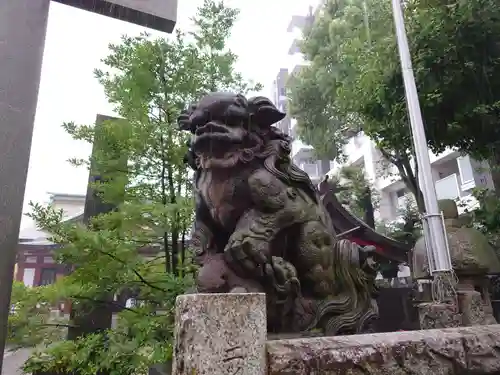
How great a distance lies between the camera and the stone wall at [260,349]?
131 centimetres

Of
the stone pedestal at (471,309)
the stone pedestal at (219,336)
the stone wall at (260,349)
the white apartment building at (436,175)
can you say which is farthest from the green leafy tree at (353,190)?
the stone pedestal at (219,336)

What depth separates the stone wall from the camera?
1.31 metres

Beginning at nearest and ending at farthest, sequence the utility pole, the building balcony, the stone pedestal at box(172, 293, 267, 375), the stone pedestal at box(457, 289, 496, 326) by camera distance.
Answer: the stone pedestal at box(172, 293, 267, 375)
the stone pedestal at box(457, 289, 496, 326)
the utility pole
the building balcony

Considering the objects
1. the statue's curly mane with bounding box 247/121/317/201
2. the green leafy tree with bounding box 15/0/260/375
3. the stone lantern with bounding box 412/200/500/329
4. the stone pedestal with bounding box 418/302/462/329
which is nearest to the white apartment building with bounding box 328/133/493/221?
the stone lantern with bounding box 412/200/500/329

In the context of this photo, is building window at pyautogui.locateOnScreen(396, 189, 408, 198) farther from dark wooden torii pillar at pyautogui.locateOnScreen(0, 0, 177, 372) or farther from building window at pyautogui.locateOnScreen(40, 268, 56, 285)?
dark wooden torii pillar at pyautogui.locateOnScreen(0, 0, 177, 372)

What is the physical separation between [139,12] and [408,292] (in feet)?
18.4

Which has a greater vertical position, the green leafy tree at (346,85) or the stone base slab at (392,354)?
the green leafy tree at (346,85)

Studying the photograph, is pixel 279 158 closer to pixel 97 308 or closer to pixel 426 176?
pixel 426 176

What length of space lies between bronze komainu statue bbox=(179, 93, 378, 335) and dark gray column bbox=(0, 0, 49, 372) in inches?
39.0

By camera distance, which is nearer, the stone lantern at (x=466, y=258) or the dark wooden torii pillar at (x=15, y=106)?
the dark wooden torii pillar at (x=15, y=106)

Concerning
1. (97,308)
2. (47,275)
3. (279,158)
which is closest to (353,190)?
(47,275)

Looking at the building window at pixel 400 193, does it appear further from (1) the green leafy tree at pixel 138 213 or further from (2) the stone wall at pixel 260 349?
(2) the stone wall at pixel 260 349

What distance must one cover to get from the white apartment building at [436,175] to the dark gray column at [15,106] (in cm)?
738

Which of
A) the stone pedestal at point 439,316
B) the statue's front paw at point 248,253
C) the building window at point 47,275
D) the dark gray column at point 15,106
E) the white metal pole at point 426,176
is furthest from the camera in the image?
the building window at point 47,275
